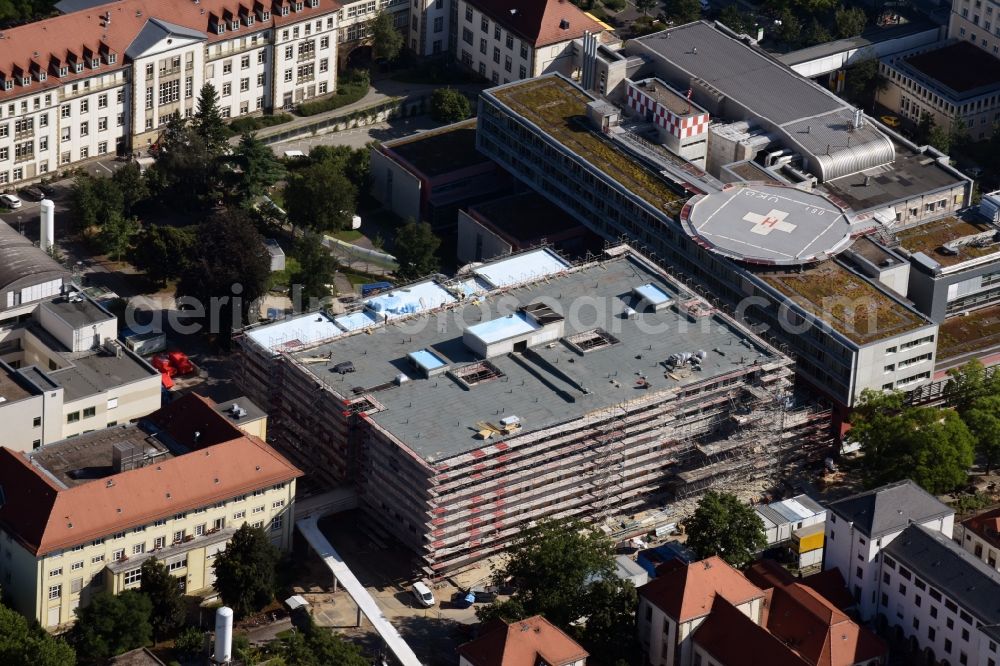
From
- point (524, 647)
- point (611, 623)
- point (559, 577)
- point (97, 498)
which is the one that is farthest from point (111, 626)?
point (611, 623)

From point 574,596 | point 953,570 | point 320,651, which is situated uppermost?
point 953,570

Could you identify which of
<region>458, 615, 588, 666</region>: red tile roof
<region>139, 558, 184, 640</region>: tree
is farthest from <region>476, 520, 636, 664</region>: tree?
<region>139, 558, 184, 640</region>: tree

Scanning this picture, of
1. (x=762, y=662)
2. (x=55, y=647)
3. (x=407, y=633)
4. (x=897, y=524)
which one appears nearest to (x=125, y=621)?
(x=55, y=647)

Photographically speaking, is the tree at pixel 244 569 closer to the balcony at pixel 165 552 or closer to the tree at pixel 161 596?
the balcony at pixel 165 552

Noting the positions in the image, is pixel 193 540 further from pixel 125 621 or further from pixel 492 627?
pixel 492 627

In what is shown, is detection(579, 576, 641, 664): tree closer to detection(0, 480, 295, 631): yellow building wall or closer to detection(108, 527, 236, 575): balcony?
detection(108, 527, 236, 575): balcony

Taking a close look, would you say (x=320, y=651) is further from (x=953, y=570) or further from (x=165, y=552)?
(x=953, y=570)

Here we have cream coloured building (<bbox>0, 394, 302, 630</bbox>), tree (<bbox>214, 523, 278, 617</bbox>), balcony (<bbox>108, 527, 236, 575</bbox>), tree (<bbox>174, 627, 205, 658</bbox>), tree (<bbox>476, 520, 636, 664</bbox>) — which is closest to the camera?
cream coloured building (<bbox>0, 394, 302, 630</bbox>)
